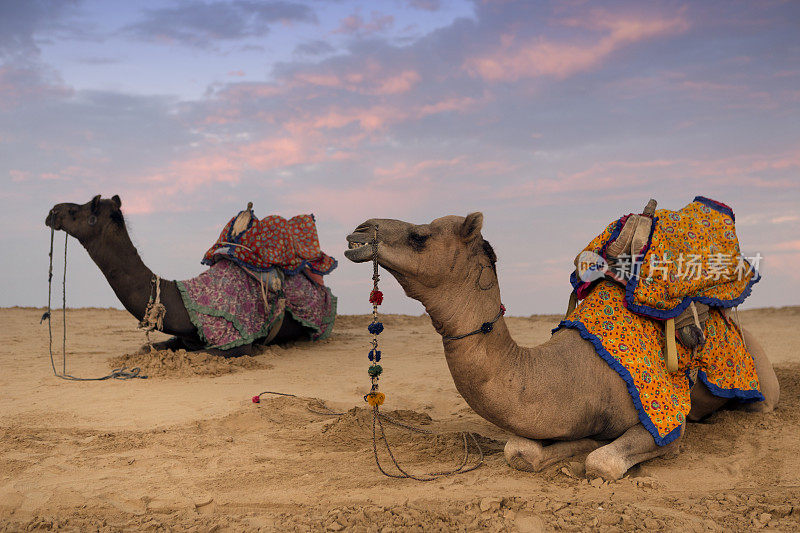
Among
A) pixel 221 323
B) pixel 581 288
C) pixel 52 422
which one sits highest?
pixel 581 288

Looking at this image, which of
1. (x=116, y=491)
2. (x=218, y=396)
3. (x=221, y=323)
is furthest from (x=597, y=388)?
(x=221, y=323)

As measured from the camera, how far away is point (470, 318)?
3715 millimetres

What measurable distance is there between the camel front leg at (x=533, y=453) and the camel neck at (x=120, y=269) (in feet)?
19.6

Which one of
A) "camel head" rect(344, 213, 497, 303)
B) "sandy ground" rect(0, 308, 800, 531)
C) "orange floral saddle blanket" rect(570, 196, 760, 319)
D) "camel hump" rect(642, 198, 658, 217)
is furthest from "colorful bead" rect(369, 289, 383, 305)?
"camel hump" rect(642, 198, 658, 217)

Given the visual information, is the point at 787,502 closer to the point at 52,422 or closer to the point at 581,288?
the point at 581,288

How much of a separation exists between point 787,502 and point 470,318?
200 centimetres

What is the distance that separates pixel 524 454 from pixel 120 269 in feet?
20.7

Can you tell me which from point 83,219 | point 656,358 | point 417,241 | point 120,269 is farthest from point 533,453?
point 83,219

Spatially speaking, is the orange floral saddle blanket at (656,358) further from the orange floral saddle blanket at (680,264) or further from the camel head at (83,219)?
the camel head at (83,219)

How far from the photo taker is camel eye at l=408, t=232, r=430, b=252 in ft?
11.7

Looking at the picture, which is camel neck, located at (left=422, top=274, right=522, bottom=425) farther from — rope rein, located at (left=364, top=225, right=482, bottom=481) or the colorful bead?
the colorful bead

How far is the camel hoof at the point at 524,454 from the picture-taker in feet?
13.1

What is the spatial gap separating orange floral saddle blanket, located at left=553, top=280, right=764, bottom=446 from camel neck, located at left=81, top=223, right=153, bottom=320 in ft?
19.2

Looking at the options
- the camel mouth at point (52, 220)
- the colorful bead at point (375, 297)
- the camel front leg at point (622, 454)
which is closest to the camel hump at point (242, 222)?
the camel mouth at point (52, 220)
